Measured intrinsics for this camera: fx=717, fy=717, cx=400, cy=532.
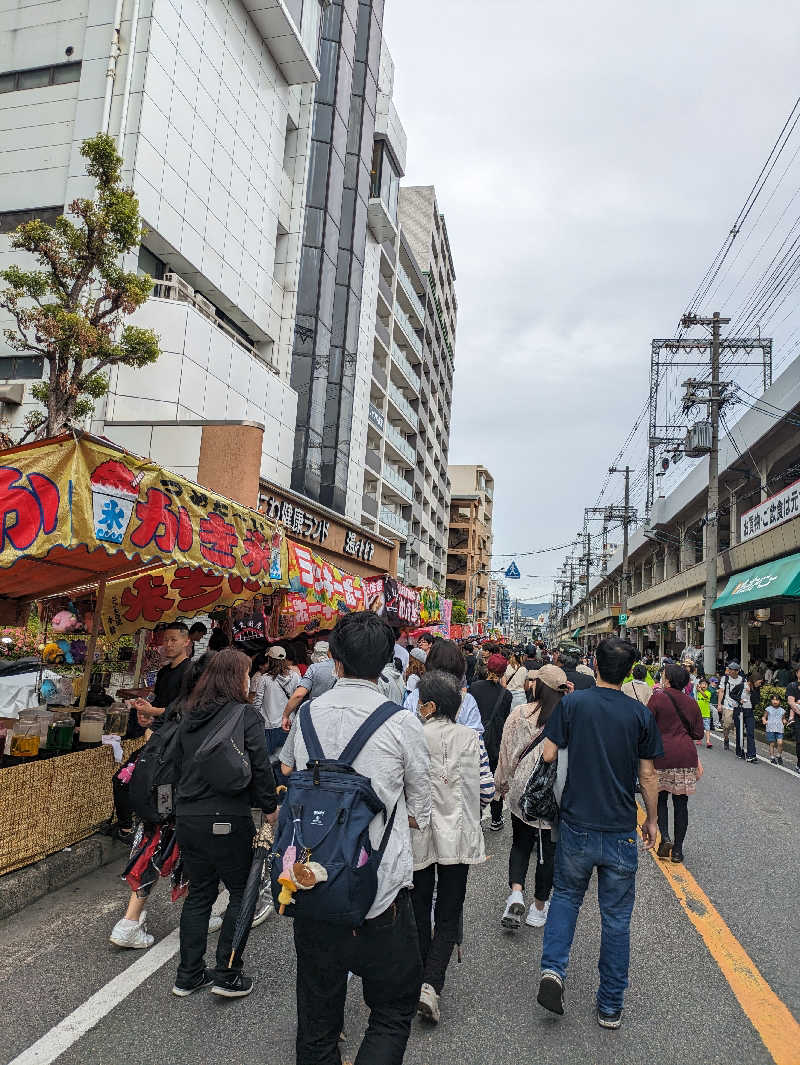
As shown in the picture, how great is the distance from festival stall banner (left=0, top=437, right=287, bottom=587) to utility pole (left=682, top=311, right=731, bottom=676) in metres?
20.0

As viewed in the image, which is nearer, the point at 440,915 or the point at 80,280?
the point at 440,915

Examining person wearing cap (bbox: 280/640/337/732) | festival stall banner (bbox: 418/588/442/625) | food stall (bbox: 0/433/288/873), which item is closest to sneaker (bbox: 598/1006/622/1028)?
person wearing cap (bbox: 280/640/337/732)

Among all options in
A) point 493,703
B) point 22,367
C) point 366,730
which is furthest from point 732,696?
point 22,367

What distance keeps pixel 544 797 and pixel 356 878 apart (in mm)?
1956

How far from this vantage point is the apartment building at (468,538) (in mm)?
77500

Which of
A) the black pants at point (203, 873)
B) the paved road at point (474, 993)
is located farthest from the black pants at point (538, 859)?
the black pants at point (203, 873)

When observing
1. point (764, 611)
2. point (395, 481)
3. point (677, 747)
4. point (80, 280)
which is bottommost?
point (677, 747)

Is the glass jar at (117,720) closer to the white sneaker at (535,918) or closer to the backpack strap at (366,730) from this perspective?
the white sneaker at (535,918)

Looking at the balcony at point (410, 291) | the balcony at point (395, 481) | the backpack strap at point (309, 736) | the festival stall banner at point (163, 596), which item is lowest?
the backpack strap at point (309, 736)

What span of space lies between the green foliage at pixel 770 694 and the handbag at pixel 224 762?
1475 centimetres

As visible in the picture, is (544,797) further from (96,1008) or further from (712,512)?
(712,512)

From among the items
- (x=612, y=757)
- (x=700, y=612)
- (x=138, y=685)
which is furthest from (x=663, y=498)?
(x=612, y=757)

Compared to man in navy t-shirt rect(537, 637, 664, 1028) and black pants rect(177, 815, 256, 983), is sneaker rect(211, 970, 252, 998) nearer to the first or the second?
black pants rect(177, 815, 256, 983)

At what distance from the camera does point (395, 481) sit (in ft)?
137
